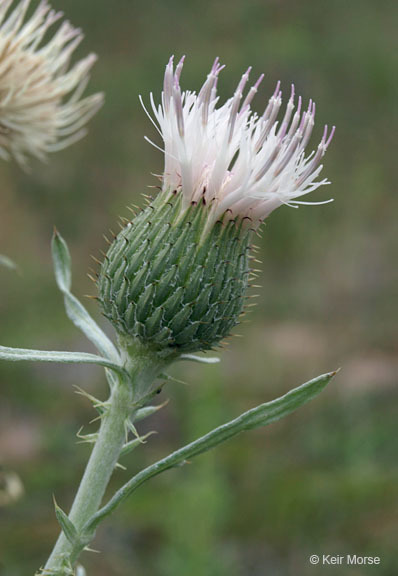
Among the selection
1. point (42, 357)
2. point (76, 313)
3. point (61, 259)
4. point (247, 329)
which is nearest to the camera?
point (42, 357)

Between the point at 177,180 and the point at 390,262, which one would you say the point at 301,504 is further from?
the point at 390,262

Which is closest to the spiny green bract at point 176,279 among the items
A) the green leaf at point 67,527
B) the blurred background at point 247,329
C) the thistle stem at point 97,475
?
the thistle stem at point 97,475

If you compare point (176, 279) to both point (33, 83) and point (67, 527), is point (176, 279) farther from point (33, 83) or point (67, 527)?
point (33, 83)

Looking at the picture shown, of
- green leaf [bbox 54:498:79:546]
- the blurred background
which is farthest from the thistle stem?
the blurred background

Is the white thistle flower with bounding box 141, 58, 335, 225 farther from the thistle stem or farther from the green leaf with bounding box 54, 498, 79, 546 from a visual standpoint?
the green leaf with bounding box 54, 498, 79, 546

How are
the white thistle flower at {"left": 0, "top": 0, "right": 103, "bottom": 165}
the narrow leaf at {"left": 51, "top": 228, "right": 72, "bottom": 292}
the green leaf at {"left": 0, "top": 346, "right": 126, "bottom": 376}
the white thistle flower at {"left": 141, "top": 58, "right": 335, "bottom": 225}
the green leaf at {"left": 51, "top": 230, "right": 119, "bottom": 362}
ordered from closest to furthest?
the green leaf at {"left": 0, "top": 346, "right": 126, "bottom": 376}, the white thistle flower at {"left": 141, "top": 58, "right": 335, "bottom": 225}, the green leaf at {"left": 51, "top": 230, "right": 119, "bottom": 362}, the narrow leaf at {"left": 51, "top": 228, "right": 72, "bottom": 292}, the white thistle flower at {"left": 0, "top": 0, "right": 103, "bottom": 165}

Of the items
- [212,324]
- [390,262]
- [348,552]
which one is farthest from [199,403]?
[390,262]

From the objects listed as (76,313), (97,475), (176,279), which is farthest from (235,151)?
(97,475)

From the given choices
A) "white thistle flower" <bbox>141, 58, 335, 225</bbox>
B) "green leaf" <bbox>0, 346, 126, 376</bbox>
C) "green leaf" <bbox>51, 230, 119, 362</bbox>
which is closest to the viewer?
"green leaf" <bbox>0, 346, 126, 376</bbox>
